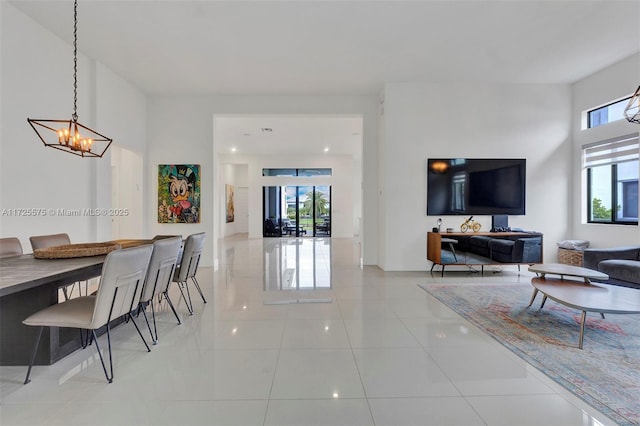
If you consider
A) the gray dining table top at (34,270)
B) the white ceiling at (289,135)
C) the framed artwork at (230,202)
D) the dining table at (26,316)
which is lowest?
the dining table at (26,316)

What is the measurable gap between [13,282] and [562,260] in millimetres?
7737

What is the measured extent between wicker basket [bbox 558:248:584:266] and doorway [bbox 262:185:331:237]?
813cm

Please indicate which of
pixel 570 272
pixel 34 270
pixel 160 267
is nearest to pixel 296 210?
pixel 160 267

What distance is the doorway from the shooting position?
12.6 m

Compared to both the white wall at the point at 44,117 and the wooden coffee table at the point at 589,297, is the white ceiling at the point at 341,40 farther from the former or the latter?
the wooden coffee table at the point at 589,297

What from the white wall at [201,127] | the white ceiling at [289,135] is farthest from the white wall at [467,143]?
the white ceiling at [289,135]

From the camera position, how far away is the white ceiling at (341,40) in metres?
3.67

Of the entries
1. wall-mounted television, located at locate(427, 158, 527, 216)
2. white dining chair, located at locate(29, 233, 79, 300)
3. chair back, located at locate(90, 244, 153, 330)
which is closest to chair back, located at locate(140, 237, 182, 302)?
chair back, located at locate(90, 244, 153, 330)

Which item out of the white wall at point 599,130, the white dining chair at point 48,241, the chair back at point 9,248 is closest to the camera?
the chair back at point 9,248

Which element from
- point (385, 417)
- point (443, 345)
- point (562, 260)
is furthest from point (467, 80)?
point (385, 417)

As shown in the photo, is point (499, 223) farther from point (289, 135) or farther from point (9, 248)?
point (9, 248)

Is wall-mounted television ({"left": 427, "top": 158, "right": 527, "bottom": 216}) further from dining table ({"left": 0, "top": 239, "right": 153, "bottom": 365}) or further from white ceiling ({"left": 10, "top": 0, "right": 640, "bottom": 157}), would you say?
dining table ({"left": 0, "top": 239, "right": 153, "bottom": 365})

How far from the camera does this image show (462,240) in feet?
17.9

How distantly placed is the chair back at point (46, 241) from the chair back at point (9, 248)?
0.13 metres
